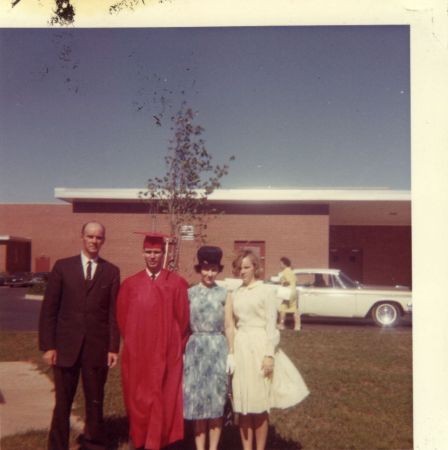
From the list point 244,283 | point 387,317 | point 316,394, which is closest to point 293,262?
point 387,317

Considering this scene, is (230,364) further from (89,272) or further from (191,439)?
(89,272)

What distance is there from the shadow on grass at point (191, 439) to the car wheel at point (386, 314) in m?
8.48

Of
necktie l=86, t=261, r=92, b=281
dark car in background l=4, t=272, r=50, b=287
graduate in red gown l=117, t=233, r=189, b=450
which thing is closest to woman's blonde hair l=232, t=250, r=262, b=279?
graduate in red gown l=117, t=233, r=189, b=450

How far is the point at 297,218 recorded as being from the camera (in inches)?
832

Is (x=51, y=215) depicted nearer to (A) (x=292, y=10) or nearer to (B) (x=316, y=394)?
(B) (x=316, y=394)

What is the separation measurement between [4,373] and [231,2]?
20.2 ft

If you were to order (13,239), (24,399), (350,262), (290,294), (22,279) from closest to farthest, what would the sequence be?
(24,399), (290,294), (22,279), (13,239), (350,262)

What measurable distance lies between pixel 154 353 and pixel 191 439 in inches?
55.9

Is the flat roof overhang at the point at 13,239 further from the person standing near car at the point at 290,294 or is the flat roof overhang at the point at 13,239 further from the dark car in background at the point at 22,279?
the person standing near car at the point at 290,294

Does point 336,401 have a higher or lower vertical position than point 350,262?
lower

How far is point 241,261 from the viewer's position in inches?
180

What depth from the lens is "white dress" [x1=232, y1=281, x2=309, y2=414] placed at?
452 cm

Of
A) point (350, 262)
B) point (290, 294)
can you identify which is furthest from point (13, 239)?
point (290, 294)

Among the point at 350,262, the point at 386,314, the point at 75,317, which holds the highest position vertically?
the point at 75,317
